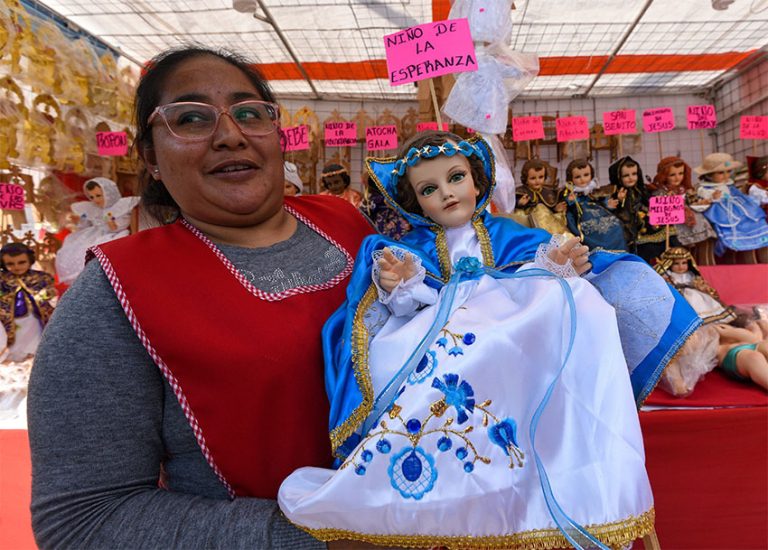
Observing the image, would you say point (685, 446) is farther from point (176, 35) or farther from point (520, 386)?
point (176, 35)

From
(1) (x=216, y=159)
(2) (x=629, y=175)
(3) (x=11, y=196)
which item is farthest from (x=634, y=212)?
(3) (x=11, y=196)

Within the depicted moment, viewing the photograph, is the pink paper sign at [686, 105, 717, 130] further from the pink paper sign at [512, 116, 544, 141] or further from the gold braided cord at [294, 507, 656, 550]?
the gold braided cord at [294, 507, 656, 550]

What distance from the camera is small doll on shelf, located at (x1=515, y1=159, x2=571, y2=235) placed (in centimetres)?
350

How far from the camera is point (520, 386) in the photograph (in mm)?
863

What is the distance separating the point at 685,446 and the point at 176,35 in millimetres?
4759

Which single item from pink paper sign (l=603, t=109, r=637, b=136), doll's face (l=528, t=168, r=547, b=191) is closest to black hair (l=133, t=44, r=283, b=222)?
doll's face (l=528, t=168, r=547, b=191)

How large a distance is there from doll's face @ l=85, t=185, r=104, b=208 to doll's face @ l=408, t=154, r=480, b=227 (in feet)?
10.6

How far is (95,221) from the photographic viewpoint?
3.71 m

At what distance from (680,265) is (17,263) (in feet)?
13.4

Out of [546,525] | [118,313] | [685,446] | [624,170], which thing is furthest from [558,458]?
[624,170]

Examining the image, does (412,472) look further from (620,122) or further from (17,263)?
(620,122)

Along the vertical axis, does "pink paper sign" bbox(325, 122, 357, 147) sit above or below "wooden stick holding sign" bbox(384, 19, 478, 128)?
above

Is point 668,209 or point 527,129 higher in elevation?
point 527,129

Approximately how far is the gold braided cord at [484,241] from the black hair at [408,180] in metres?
0.11
